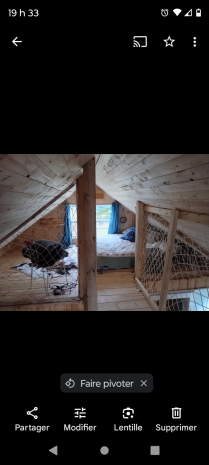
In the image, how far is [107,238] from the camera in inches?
152

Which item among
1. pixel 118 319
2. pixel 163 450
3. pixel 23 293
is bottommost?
pixel 23 293

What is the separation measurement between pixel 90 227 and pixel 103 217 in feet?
11.6

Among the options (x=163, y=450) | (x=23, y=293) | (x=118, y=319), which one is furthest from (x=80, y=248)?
(x=163, y=450)

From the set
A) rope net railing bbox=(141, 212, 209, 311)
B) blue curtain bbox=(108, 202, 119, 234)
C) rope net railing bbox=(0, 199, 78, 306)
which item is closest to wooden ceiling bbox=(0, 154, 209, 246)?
rope net railing bbox=(0, 199, 78, 306)

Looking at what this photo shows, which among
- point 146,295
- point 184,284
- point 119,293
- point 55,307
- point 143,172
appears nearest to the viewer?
point 143,172

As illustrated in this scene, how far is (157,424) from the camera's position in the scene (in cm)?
42

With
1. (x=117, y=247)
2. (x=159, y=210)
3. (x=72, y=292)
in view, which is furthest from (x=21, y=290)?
(x=117, y=247)

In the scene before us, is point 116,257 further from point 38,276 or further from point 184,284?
point 38,276

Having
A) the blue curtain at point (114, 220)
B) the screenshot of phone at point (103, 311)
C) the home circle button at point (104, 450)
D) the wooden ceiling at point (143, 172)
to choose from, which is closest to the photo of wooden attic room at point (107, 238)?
the wooden ceiling at point (143, 172)

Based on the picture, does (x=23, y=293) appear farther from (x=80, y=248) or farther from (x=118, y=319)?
(x=118, y=319)

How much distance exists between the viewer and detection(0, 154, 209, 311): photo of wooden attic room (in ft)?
2.85
